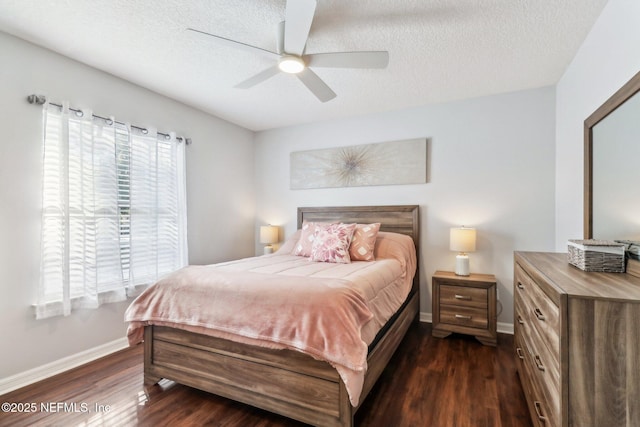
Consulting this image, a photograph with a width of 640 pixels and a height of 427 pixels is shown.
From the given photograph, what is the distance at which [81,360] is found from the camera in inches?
97.4

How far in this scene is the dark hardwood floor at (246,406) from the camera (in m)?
1.75

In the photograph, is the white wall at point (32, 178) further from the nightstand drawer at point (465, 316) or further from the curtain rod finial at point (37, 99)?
the nightstand drawer at point (465, 316)

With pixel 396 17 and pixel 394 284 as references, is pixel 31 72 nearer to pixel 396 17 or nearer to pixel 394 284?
pixel 396 17

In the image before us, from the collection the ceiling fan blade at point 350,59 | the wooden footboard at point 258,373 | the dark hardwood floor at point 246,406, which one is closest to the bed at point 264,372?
the wooden footboard at point 258,373

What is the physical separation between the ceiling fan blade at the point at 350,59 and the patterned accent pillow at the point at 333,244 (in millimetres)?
1557

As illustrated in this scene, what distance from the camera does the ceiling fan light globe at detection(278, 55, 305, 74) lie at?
2.02 meters

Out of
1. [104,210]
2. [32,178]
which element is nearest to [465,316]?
[104,210]

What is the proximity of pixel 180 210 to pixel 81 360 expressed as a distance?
5.20 ft

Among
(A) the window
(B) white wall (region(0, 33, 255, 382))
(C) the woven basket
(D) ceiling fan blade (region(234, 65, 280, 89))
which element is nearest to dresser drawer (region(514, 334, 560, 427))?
(C) the woven basket

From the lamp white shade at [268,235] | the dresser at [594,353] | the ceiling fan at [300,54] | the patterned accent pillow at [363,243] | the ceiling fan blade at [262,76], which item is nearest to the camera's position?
the dresser at [594,353]

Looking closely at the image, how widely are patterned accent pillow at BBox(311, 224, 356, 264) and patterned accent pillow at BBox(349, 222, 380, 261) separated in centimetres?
6

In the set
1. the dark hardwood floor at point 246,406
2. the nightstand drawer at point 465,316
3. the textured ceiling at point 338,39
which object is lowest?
the dark hardwood floor at point 246,406

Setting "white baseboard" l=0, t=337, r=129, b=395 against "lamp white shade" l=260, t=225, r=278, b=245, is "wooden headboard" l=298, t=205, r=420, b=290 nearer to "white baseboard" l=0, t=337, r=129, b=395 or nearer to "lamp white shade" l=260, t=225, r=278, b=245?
"lamp white shade" l=260, t=225, r=278, b=245

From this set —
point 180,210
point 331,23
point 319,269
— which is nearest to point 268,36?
point 331,23
